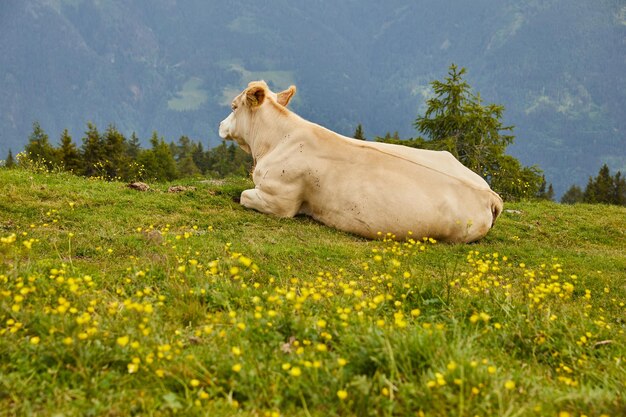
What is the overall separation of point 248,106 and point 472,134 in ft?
73.9

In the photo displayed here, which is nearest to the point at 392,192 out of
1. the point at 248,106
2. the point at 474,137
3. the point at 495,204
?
the point at 495,204

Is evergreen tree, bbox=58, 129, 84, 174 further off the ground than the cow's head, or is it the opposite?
evergreen tree, bbox=58, 129, 84, 174

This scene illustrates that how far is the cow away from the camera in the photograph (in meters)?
9.58

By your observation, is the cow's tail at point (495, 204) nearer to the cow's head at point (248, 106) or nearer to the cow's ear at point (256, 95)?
the cow's head at point (248, 106)

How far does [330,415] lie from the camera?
304 cm

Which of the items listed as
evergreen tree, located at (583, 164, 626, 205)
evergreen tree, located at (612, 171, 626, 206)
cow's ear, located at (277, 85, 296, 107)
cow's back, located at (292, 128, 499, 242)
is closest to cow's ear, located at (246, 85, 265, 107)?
cow's ear, located at (277, 85, 296, 107)

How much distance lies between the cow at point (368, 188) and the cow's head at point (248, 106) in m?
0.91

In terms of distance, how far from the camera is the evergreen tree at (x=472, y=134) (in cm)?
2955

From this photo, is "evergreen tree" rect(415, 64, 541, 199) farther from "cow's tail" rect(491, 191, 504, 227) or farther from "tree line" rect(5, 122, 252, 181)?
"cow's tail" rect(491, 191, 504, 227)

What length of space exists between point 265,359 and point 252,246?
4133 mm

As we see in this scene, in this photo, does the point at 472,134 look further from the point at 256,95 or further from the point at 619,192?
the point at 619,192

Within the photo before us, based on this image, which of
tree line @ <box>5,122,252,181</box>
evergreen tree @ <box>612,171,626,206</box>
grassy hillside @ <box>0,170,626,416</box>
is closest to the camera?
grassy hillside @ <box>0,170,626,416</box>

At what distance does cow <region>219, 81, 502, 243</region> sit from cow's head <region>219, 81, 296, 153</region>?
0.91 meters

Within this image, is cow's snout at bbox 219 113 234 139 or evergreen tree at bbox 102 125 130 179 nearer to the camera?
cow's snout at bbox 219 113 234 139
